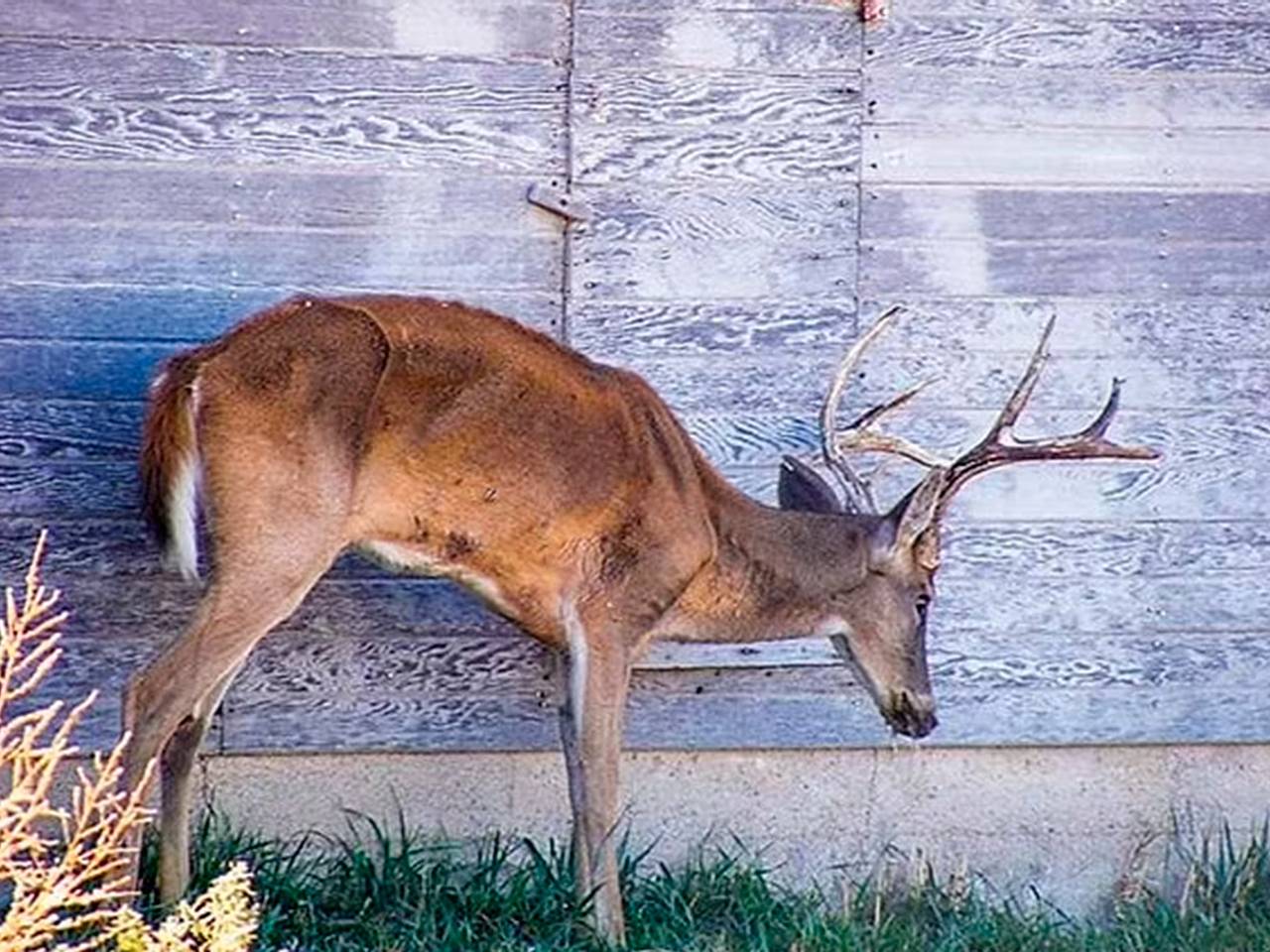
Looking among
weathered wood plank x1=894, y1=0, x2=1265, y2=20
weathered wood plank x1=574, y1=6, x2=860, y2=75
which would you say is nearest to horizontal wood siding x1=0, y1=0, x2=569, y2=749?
weathered wood plank x1=574, y1=6, x2=860, y2=75

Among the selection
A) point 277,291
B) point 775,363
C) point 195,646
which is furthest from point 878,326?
point 195,646

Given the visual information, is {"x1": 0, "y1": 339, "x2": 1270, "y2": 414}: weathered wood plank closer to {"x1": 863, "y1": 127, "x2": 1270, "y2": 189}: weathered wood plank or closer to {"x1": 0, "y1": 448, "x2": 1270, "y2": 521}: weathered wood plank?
{"x1": 0, "y1": 448, "x2": 1270, "y2": 521}: weathered wood plank

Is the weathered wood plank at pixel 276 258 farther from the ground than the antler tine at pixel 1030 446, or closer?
farther from the ground

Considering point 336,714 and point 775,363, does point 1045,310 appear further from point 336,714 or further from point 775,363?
point 336,714

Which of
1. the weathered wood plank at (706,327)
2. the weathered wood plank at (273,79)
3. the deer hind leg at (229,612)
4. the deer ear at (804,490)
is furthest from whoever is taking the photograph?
the deer ear at (804,490)

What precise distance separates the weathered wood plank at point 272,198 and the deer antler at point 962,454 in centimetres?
92

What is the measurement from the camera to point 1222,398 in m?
7.61

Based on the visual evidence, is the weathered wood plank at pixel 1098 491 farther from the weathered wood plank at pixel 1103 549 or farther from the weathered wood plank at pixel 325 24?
the weathered wood plank at pixel 325 24

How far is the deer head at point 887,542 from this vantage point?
23.3 feet

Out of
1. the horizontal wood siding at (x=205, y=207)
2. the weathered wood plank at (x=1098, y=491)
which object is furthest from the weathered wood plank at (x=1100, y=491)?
the horizontal wood siding at (x=205, y=207)

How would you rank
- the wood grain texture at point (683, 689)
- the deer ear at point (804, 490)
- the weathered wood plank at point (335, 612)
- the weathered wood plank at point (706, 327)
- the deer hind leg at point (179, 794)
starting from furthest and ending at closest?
the deer ear at point (804, 490) → the weathered wood plank at point (706, 327) → the wood grain texture at point (683, 689) → the weathered wood plank at point (335, 612) → the deer hind leg at point (179, 794)

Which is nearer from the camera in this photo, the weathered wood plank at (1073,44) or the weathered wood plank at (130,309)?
the weathered wood plank at (130,309)

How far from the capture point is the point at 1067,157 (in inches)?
295

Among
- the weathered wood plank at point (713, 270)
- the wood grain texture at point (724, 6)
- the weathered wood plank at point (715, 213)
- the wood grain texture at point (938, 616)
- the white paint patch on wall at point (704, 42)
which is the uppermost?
the wood grain texture at point (724, 6)
